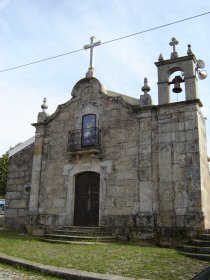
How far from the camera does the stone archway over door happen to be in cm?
1215

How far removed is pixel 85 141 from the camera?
12.9m

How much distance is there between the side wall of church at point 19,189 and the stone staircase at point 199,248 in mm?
7288

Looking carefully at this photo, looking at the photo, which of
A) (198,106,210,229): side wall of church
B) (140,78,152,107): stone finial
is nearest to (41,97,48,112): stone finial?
(140,78,152,107): stone finial

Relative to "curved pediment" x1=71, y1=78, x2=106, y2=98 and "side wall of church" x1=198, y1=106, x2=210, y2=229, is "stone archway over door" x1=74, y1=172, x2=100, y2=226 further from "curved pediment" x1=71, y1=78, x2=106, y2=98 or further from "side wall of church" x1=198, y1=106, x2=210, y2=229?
"side wall of church" x1=198, y1=106, x2=210, y2=229

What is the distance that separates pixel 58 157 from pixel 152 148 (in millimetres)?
4224

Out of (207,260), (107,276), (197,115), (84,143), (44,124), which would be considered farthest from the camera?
(44,124)

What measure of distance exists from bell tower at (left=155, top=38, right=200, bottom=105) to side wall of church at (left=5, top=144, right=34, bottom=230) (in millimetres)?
6635

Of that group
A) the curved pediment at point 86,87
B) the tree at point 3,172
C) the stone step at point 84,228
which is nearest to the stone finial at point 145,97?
the curved pediment at point 86,87

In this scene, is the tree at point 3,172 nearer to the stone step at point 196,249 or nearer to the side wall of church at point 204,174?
the side wall of church at point 204,174

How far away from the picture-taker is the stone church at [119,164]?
10.7 meters

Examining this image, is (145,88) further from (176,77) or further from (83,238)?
(83,238)

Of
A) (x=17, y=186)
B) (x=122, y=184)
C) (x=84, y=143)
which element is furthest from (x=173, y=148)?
(x=17, y=186)

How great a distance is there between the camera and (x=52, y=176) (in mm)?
13367

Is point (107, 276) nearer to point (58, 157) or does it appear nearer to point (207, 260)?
point (207, 260)
